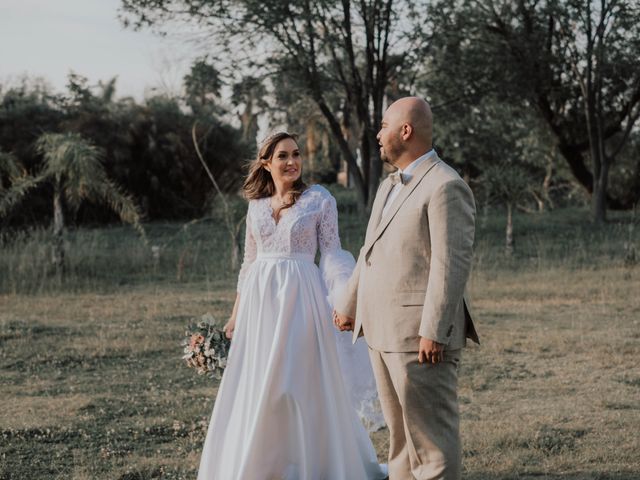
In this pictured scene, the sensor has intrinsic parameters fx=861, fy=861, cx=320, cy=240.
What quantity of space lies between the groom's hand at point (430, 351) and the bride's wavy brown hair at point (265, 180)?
1464 millimetres

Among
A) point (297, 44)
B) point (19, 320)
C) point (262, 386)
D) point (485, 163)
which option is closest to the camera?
point (262, 386)

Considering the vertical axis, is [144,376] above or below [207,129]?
below

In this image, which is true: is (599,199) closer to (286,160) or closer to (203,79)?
(203,79)

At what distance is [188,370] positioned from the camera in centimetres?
768

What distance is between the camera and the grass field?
521cm

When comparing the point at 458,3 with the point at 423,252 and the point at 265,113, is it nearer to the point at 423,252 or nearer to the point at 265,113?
the point at 265,113

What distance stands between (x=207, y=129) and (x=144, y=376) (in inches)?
573

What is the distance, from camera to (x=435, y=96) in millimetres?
20172

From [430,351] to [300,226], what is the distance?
140 cm

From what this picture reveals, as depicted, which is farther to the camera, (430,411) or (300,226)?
(300,226)

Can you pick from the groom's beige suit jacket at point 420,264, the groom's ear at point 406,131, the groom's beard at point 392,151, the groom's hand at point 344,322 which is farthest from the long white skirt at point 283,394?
the groom's ear at point 406,131

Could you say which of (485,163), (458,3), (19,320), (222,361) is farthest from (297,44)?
(222,361)

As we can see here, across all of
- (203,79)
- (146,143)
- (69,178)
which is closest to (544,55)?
(203,79)

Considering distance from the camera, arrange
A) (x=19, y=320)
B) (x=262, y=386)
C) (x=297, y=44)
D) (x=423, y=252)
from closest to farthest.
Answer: (x=423, y=252) < (x=262, y=386) < (x=19, y=320) < (x=297, y=44)
